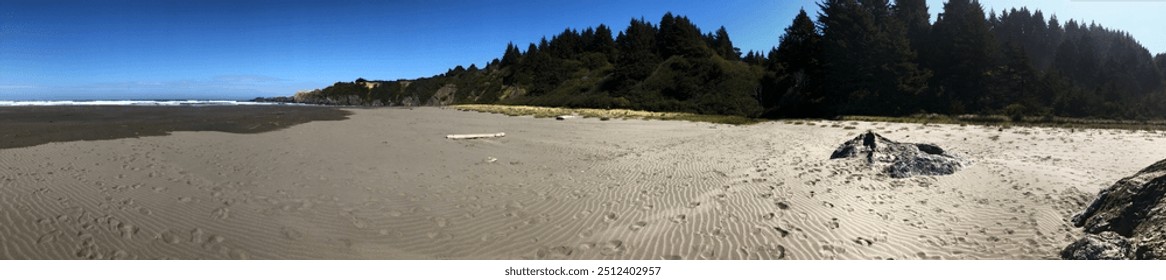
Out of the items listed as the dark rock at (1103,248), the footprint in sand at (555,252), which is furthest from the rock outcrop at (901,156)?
the footprint in sand at (555,252)

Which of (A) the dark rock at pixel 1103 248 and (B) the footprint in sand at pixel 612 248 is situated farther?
(B) the footprint in sand at pixel 612 248

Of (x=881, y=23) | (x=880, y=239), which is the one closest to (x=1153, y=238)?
(x=880, y=239)

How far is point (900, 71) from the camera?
104 ft

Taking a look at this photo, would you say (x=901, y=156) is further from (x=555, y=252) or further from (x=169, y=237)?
(x=169, y=237)

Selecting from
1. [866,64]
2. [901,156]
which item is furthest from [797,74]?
[901,156]

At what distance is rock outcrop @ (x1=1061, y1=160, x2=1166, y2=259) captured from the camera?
338cm

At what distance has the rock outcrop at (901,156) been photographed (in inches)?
338

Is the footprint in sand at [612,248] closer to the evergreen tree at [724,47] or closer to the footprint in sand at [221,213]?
the footprint in sand at [221,213]

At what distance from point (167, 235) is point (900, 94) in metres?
37.9

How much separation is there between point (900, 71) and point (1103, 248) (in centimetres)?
3429

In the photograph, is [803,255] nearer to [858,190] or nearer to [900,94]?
[858,190]

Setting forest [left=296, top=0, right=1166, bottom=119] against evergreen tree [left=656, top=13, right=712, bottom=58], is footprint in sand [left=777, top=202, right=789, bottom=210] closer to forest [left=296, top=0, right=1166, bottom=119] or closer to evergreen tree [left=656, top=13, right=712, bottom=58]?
forest [left=296, top=0, right=1166, bottom=119]

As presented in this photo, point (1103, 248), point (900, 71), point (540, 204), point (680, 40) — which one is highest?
point (680, 40)

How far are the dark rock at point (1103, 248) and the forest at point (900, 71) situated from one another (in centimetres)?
1411
